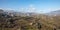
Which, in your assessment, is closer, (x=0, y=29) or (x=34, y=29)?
(x=34, y=29)

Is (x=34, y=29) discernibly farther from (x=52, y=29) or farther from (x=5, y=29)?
(x=5, y=29)

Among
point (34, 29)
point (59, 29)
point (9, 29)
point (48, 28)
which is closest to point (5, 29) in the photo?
point (9, 29)

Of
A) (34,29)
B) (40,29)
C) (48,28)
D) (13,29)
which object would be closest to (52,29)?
(48,28)

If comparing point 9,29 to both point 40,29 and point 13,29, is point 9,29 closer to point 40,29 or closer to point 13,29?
point 13,29

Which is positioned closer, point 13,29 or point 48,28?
point 48,28

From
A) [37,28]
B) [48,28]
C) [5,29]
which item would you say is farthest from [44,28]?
[5,29]

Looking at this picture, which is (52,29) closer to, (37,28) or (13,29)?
(37,28)

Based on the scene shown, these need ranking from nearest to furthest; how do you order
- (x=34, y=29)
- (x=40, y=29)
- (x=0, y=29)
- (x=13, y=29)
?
(x=34, y=29), (x=40, y=29), (x=0, y=29), (x=13, y=29)

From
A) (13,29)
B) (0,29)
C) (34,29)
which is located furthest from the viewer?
(13,29)
